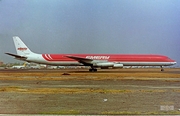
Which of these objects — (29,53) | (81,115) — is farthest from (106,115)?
(29,53)

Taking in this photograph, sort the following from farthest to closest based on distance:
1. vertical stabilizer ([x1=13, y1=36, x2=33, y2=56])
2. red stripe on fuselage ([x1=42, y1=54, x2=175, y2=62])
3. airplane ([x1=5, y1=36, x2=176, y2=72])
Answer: vertical stabilizer ([x1=13, y1=36, x2=33, y2=56]) < red stripe on fuselage ([x1=42, y1=54, x2=175, y2=62]) < airplane ([x1=5, y1=36, x2=176, y2=72])

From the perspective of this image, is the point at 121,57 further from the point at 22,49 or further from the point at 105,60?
the point at 22,49

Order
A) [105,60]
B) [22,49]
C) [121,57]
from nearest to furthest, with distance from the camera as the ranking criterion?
[121,57]
[105,60]
[22,49]

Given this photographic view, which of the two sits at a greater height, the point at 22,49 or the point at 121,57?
the point at 22,49

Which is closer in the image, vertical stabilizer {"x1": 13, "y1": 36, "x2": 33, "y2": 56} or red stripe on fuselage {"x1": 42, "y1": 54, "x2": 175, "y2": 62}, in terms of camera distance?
red stripe on fuselage {"x1": 42, "y1": 54, "x2": 175, "y2": 62}

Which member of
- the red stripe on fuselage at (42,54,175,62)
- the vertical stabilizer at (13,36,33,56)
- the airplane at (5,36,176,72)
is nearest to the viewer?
the airplane at (5,36,176,72)

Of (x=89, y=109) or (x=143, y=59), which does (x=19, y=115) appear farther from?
(x=143, y=59)

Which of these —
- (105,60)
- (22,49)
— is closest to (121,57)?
(105,60)

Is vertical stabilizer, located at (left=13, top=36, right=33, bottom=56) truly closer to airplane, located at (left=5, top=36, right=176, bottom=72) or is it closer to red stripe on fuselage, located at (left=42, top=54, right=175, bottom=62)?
airplane, located at (left=5, top=36, right=176, bottom=72)

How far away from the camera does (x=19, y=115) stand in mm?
9906

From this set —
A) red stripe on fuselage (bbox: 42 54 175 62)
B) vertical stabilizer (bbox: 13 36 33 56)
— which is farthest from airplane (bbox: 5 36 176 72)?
vertical stabilizer (bbox: 13 36 33 56)

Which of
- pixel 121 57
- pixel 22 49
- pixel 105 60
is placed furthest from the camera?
pixel 22 49

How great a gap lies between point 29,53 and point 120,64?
71.4ft

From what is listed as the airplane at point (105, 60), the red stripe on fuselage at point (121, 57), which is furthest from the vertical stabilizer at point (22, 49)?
the red stripe on fuselage at point (121, 57)
